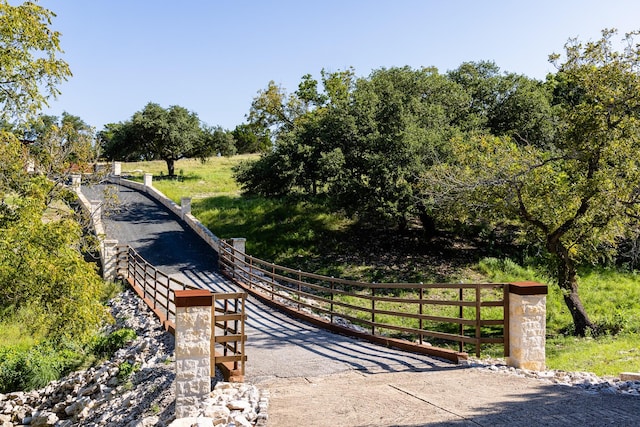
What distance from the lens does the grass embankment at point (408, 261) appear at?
39.5 feet

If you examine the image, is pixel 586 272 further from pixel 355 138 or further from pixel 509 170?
pixel 355 138

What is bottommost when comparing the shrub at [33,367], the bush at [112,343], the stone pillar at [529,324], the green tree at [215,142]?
the shrub at [33,367]

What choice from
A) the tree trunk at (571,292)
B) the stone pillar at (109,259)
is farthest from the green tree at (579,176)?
the stone pillar at (109,259)

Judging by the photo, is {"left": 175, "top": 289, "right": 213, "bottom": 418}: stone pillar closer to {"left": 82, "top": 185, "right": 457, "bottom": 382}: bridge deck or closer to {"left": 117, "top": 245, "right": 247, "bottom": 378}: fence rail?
{"left": 117, "top": 245, "right": 247, "bottom": 378}: fence rail

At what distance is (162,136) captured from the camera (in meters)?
40.0

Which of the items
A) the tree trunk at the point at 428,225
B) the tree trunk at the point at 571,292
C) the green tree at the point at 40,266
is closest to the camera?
the green tree at the point at 40,266

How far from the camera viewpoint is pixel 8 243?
30.4 feet

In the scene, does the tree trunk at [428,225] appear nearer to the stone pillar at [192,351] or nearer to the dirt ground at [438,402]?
the dirt ground at [438,402]

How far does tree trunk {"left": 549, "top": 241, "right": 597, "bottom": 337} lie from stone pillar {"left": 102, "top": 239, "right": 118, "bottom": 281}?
1485cm

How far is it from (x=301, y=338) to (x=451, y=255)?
46.6 ft

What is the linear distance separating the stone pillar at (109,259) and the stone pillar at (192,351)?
43.5ft

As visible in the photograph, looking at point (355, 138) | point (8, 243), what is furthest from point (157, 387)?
point (355, 138)

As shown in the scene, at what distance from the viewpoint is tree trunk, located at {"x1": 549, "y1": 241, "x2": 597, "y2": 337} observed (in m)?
13.6

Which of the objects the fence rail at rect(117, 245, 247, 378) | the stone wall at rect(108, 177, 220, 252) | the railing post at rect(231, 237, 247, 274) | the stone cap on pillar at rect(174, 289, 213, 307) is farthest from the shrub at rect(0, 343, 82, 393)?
the stone wall at rect(108, 177, 220, 252)
